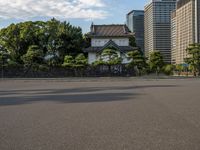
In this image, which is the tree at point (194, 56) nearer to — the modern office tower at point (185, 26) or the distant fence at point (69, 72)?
the distant fence at point (69, 72)

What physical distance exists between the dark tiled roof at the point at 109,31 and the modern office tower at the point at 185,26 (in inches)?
668

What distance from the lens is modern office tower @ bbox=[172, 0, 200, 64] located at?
70.6 m

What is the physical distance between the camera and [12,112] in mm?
9820

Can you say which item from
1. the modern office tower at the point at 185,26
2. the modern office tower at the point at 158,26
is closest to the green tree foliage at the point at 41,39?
the modern office tower at the point at 185,26

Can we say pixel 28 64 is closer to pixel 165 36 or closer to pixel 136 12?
pixel 165 36

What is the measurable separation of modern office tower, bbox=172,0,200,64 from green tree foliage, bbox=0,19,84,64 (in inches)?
1019

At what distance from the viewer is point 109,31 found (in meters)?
58.9

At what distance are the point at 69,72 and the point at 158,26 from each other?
42739mm

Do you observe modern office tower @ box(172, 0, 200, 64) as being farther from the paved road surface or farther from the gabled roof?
the paved road surface

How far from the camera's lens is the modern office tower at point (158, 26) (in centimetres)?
8431

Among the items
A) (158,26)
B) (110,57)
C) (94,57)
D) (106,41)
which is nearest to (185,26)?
(158,26)

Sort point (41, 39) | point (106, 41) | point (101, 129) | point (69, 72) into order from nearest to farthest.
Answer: point (101, 129), point (69, 72), point (41, 39), point (106, 41)

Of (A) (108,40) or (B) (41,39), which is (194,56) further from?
(B) (41,39)

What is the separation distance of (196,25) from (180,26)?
6816 millimetres
